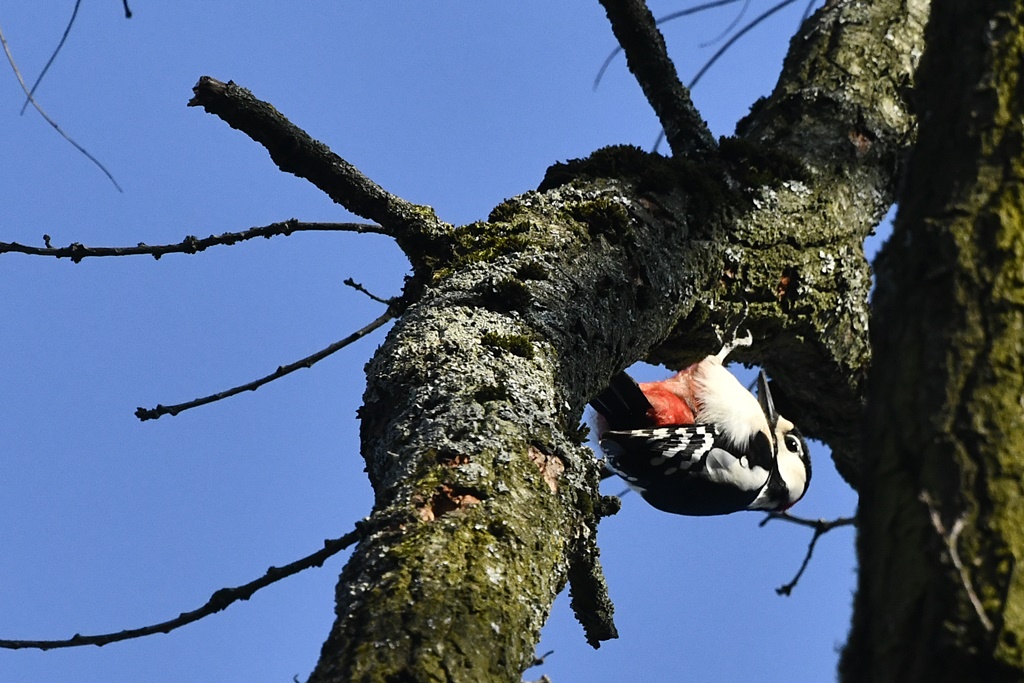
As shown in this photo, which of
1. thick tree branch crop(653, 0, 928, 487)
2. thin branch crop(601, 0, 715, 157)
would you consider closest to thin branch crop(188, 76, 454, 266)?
thick tree branch crop(653, 0, 928, 487)

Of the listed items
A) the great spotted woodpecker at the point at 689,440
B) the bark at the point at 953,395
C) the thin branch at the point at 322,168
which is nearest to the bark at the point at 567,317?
the thin branch at the point at 322,168

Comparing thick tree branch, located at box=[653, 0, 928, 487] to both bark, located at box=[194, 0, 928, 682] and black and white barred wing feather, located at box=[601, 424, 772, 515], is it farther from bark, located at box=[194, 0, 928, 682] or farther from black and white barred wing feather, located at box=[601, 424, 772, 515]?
black and white barred wing feather, located at box=[601, 424, 772, 515]

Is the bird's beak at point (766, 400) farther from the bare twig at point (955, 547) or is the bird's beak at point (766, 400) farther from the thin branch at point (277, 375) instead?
the bare twig at point (955, 547)

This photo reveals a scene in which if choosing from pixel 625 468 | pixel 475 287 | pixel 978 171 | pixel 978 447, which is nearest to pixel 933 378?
pixel 978 447

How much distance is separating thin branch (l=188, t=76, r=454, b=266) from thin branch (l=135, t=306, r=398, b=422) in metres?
0.29

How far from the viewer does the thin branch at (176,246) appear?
2051mm

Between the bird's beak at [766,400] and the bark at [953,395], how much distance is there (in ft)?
7.58

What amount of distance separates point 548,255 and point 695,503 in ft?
6.48

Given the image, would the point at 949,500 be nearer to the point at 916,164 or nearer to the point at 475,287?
the point at 916,164

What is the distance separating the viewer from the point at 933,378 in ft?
2.66

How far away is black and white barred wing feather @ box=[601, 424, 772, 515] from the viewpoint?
143 inches

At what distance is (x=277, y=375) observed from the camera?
234cm

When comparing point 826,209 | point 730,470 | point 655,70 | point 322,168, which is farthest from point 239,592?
point 730,470

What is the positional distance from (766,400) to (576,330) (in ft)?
5.07
